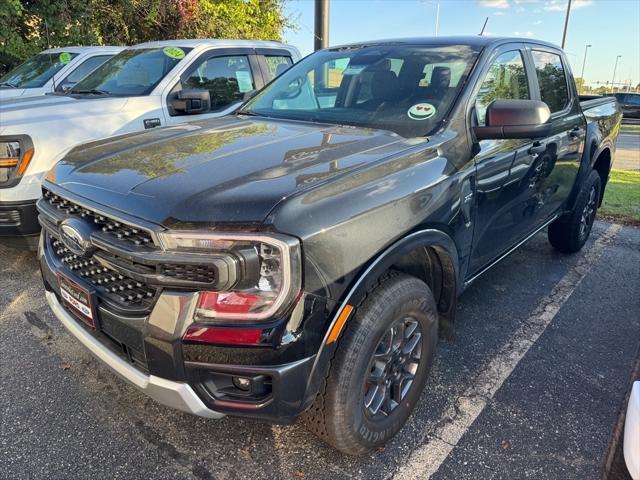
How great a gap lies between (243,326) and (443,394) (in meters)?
1.48

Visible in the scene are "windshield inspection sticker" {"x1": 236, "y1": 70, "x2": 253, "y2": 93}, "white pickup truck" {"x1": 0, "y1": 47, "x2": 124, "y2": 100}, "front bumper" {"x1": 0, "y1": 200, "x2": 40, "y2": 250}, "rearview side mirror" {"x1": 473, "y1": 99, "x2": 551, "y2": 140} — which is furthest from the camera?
"white pickup truck" {"x1": 0, "y1": 47, "x2": 124, "y2": 100}

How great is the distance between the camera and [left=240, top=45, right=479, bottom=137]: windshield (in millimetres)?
2674

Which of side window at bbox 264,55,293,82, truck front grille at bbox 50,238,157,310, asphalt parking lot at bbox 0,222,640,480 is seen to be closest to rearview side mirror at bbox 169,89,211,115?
side window at bbox 264,55,293,82

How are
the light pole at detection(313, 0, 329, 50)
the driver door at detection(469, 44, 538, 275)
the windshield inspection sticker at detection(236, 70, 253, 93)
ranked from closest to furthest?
the driver door at detection(469, 44, 538, 275), the windshield inspection sticker at detection(236, 70, 253, 93), the light pole at detection(313, 0, 329, 50)

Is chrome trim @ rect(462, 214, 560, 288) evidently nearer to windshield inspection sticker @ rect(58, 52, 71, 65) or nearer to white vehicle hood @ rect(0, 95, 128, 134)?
white vehicle hood @ rect(0, 95, 128, 134)

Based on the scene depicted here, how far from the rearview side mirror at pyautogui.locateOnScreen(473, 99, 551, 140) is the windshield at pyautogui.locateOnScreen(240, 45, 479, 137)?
0.82 feet

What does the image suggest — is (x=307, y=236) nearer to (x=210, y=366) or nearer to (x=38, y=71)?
(x=210, y=366)

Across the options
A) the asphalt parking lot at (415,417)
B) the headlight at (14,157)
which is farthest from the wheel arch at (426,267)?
the headlight at (14,157)

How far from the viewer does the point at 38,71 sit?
7.58 meters

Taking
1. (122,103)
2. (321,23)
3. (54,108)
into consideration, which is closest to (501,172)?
(122,103)

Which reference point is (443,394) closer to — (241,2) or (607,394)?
(607,394)

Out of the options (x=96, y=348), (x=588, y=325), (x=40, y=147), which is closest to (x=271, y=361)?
(x=96, y=348)

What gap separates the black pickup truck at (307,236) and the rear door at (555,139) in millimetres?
310

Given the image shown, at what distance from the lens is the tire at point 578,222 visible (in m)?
4.42
